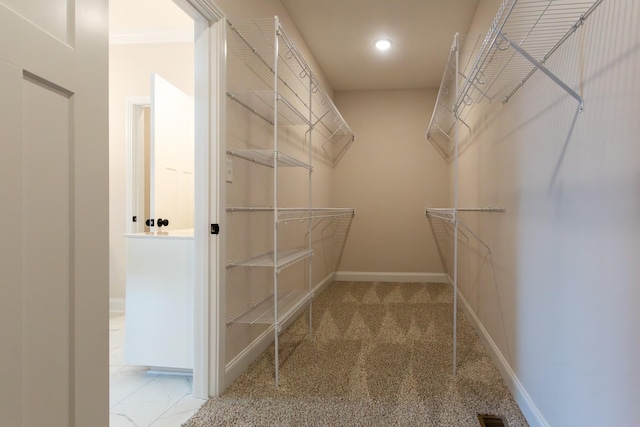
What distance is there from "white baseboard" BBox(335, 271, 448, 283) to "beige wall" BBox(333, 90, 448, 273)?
54mm

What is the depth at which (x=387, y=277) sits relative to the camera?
4863 millimetres

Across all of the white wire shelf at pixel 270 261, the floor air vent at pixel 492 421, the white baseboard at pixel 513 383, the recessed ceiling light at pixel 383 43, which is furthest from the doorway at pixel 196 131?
the recessed ceiling light at pixel 383 43

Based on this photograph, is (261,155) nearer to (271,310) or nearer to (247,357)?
(271,310)

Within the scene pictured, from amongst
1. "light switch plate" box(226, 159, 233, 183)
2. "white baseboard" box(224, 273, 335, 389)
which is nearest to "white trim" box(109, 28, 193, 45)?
"light switch plate" box(226, 159, 233, 183)

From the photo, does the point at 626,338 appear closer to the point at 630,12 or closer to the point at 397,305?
the point at 630,12

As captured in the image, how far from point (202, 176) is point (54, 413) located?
1195mm

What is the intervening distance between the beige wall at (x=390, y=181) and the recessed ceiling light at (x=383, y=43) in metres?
1.30

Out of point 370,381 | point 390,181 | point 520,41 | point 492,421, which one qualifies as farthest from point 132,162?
point 492,421

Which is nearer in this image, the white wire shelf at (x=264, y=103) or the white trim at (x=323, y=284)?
the white wire shelf at (x=264, y=103)

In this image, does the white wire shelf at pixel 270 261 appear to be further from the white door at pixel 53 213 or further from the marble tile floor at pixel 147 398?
the white door at pixel 53 213

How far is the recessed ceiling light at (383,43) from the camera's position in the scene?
3421mm

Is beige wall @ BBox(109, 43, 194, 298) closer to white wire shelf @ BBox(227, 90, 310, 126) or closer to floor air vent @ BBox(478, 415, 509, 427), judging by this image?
white wire shelf @ BBox(227, 90, 310, 126)

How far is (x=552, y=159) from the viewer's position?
1.41 metres

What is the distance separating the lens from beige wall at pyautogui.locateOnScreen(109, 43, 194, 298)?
11.1 feet
